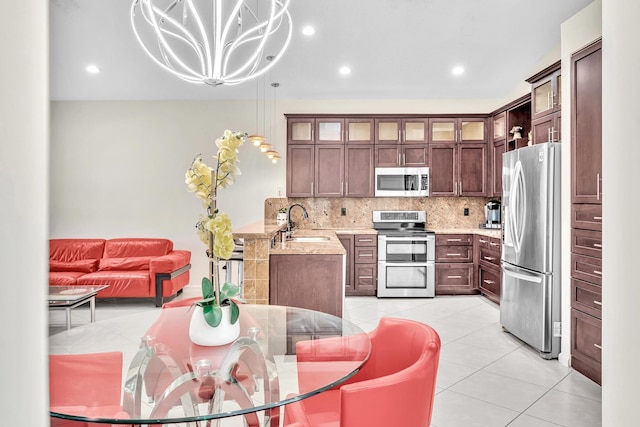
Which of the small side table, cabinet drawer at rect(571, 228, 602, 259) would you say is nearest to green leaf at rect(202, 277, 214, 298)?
cabinet drawer at rect(571, 228, 602, 259)

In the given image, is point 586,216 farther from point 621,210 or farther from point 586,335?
point 621,210

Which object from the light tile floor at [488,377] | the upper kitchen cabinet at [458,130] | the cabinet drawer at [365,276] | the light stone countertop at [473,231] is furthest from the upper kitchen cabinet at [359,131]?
the light tile floor at [488,377]

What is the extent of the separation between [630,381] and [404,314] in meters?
4.56

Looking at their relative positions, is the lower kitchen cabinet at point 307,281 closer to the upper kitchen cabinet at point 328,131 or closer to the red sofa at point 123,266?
the red sofa at point 123,266

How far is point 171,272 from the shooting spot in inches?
201

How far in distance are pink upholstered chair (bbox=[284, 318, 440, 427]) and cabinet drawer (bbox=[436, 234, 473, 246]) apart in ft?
13.1

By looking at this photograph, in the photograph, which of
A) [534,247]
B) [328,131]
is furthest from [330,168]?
[534,247]

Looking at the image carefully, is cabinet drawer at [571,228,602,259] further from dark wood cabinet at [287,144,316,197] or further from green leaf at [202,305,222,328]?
dark wood cabinet at [287,144,316,197]

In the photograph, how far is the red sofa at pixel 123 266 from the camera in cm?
499

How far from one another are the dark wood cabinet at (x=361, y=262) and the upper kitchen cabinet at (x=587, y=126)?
283cm

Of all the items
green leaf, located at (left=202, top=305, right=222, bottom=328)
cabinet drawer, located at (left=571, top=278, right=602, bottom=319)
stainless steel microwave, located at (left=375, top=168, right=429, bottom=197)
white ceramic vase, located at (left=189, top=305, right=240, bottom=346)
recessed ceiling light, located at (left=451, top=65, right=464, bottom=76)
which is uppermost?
recessed ceiling light, located at (left=451, top=65, right=464, bottom=76)

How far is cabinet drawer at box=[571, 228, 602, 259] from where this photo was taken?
113 inches

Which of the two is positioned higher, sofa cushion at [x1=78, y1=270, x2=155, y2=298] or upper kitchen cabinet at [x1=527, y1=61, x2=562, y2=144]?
upper kitchen cabinet at [x1=527, y1=61, x2=562, y2=144]

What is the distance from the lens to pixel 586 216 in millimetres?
3014
